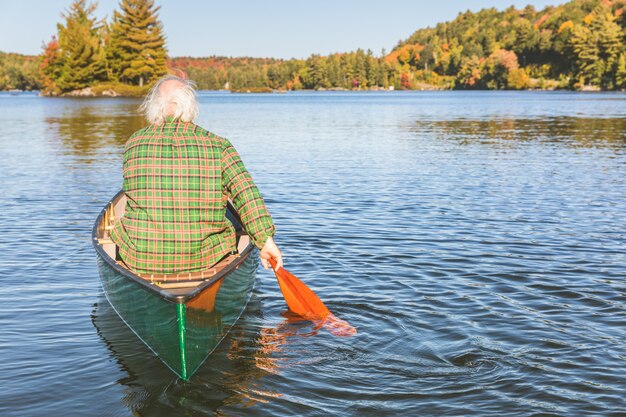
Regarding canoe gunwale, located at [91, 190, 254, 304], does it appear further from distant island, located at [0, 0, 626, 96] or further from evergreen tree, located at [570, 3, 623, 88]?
evergreen tree, located at [570, 3, 623, 88]

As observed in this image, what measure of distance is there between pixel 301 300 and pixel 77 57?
105 meters

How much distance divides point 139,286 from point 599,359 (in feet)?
12.7

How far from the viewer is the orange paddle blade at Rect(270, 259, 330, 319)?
21.8 ft

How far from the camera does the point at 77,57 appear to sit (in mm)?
102062

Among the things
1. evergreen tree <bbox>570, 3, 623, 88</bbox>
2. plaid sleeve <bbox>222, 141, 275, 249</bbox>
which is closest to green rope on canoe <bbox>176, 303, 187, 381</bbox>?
plaid sleeve <bbox>222, 141, 275, 249</bbox>

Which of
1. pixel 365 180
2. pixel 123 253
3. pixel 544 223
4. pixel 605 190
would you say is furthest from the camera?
pixel 365 180

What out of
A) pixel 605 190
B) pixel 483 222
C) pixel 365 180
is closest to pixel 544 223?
pixel 483 222

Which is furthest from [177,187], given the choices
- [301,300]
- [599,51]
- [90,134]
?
[599,51]

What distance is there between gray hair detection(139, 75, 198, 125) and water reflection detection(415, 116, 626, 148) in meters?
23.0

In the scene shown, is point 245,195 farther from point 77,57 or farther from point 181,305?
point 77,57

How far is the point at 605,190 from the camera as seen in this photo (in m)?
15.1

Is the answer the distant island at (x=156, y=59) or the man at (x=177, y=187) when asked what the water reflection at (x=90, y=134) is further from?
the distant island at (x=156, y=59)

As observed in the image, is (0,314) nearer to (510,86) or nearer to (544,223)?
(544,223)

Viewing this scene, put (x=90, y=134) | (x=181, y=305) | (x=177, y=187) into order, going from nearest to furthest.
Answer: (x=181, y=305) → (x=177, y=187) → (x=90, y=134)
